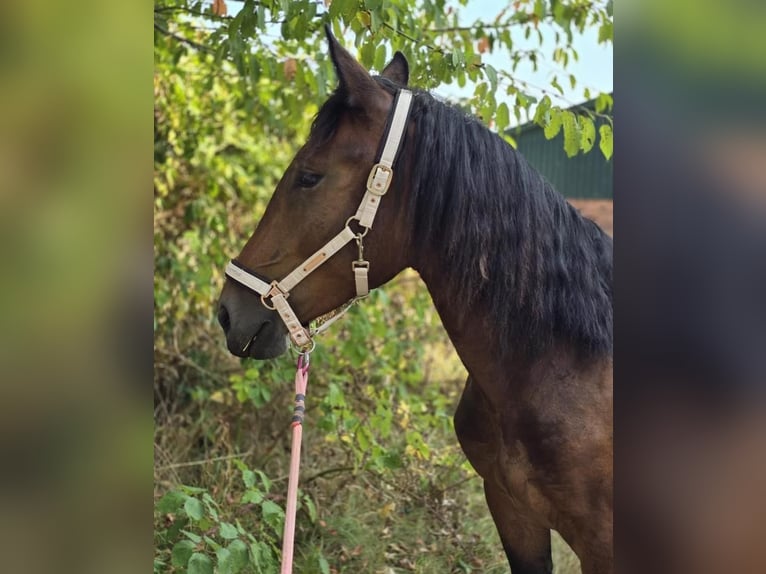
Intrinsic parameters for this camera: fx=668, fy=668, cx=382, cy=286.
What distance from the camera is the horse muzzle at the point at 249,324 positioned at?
1714mm

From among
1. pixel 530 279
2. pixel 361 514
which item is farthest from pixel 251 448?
pixel 530 279

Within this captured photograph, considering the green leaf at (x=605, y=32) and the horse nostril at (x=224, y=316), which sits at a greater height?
the green leaf at (x=605, y=32)

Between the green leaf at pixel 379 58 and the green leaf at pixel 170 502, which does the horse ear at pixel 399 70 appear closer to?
the green leaf at pixel 379 58

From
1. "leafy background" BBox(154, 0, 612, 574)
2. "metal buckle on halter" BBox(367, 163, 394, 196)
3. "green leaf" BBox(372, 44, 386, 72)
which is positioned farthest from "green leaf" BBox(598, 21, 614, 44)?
"metal buckle on halter" BBox(367, 163, 394, 196)

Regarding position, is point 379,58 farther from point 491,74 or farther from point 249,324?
point 249,324

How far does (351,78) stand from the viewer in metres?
1.62

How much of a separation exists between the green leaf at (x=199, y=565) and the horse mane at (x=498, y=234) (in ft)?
3.33

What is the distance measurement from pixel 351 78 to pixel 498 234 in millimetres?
526

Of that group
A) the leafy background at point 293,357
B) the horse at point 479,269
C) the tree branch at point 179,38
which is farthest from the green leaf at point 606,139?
the tree branch at point 179,38

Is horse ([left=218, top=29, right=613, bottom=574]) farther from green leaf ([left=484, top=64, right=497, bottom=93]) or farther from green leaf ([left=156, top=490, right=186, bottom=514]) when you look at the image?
green leaf ([left=156, top=490, right=186, bottom=514])

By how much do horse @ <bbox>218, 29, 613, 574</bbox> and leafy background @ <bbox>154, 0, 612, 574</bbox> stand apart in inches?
18.7
